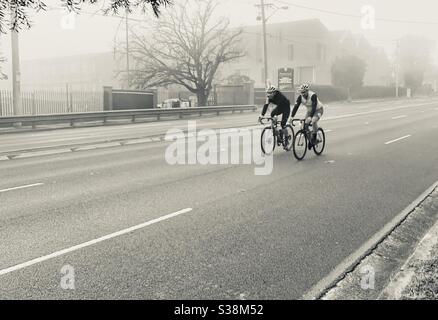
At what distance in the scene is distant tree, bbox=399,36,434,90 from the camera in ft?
284

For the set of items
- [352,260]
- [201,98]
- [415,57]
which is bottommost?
[352,260]

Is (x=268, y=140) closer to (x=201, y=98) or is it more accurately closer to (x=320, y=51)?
(x=201, y=98)

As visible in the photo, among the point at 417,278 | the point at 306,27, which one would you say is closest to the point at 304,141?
the point at 417,278

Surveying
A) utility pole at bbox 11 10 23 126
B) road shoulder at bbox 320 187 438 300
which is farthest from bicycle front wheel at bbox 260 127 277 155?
utility pole at bbox 11 10 23 126

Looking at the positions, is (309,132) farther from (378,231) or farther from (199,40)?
(199,40)

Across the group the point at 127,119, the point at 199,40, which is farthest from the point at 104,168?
the point at 199,40

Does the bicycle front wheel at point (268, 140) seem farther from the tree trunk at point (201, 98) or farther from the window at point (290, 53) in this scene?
the window at point (290, 53)

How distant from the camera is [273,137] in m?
13.1

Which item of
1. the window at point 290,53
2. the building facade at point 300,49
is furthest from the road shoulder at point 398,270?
the window at point 290,53

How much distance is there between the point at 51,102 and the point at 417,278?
29.7m

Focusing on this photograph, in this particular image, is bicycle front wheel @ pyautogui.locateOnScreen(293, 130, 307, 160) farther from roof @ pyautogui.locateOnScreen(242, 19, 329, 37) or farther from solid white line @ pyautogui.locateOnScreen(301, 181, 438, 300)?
roof @ pyautogui.locateOnScreen(242, 19, 329, 37)

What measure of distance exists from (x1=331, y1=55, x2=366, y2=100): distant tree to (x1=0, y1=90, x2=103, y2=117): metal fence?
36.5 metres

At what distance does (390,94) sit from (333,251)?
7608 centimetres

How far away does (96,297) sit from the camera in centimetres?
398
